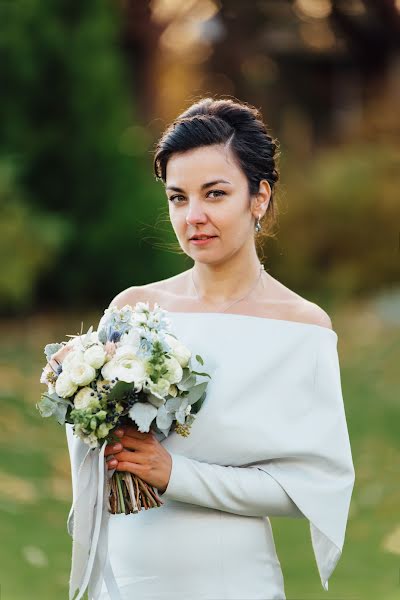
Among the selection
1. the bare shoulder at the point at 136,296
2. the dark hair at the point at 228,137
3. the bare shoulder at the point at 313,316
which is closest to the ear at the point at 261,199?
the dark hair at the point at 228,137

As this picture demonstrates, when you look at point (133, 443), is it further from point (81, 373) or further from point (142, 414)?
point (81, 373)

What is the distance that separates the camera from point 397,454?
31.7 ft

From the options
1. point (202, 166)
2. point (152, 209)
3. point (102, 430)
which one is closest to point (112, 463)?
point (102, 430)

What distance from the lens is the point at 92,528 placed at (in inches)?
131

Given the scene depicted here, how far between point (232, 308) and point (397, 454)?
6.44m

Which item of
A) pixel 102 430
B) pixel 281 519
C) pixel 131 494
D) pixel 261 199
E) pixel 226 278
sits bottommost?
pixel 281 519

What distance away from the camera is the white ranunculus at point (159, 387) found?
3053 mm

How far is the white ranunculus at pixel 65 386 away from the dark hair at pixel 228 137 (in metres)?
0.75

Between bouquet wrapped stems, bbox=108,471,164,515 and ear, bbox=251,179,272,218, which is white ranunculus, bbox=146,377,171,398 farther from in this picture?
ear, bbox=251,179,272,218

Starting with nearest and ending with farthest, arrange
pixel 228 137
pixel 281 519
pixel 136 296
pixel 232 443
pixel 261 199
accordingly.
A: 1. pixel 232 443
2. pixel 228 137
3. pixel 261 199
4. pixel 136 296
5. pixel 281 519

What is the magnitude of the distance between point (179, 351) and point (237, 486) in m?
0.41

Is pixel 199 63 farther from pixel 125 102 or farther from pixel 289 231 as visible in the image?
pixel 125 102

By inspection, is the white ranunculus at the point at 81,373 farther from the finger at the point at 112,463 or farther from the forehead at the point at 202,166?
the forehead at the point at 202,166

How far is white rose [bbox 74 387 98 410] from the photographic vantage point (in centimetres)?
307
